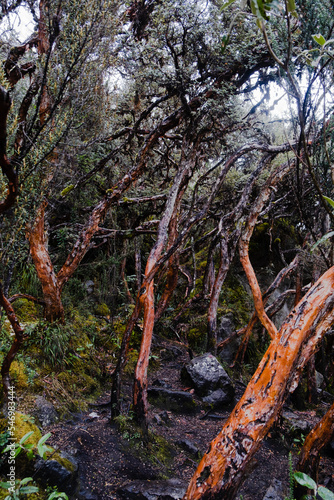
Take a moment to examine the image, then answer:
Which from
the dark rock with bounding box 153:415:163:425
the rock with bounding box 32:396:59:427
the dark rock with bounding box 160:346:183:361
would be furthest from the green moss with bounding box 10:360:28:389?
the dark rock with bounding box 160:346:183:361

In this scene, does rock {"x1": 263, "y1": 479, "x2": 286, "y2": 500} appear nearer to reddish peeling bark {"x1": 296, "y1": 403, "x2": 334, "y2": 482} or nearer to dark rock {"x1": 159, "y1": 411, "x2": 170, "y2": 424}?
reddish peeling bark {"x1": 296, "y1": 403, "x2": 334, "y2": 482}

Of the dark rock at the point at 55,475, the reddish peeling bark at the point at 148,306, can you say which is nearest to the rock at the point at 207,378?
the reddish peeling bark at the point at 148,306

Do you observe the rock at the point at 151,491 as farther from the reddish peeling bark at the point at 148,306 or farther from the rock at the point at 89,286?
the rock at the point at 89,286

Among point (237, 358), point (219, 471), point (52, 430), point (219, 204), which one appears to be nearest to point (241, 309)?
point (237, 358)

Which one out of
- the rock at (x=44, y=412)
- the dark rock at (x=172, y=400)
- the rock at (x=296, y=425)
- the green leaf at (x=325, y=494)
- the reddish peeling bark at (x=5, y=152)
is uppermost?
the reddish peeling bark at (x=5, y=152)

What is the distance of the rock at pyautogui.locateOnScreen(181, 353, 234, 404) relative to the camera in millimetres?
5426

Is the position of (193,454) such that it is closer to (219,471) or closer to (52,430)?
(52,430)

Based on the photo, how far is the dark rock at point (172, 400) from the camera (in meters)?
5.03

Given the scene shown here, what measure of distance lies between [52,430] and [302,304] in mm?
3051

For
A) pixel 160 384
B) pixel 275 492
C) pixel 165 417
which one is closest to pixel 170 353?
pixel 160 384

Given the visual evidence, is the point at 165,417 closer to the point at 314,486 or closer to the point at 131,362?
the point at 131,362

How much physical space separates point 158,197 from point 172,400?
4.49 m

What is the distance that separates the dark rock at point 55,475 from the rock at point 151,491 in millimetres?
489

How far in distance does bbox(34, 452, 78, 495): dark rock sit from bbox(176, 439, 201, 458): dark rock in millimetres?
1774
